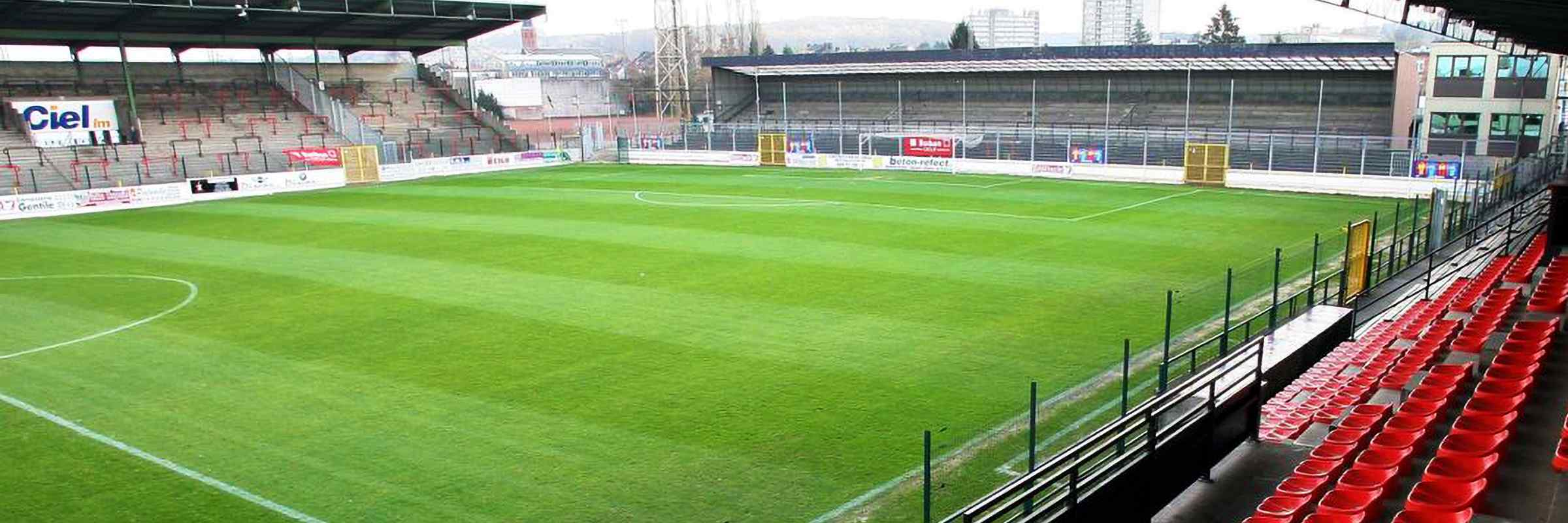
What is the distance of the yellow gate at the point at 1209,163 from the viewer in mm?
36125

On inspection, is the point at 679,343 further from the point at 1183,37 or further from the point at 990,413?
the point at 1183,37

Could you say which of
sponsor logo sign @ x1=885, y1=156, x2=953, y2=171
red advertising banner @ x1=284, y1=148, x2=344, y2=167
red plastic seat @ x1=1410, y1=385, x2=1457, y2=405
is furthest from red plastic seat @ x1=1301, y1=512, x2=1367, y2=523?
red advertising banner @ x1=284, y1=148, x2=344, y2=167

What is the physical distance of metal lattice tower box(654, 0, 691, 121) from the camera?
79.3m

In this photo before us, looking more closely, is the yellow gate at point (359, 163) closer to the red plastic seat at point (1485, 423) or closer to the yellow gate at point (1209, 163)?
the yellow gate at point (1209, 163)

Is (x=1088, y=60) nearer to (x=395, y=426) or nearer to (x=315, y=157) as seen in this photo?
(x=315, y=157)

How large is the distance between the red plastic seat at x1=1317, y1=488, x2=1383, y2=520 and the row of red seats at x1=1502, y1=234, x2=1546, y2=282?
422 inches

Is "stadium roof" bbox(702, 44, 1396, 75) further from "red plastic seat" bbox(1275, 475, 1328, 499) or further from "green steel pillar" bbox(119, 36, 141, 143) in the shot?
"red plastic seat" bbox(1275, 475, 1328, 499)

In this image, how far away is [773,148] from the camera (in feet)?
163

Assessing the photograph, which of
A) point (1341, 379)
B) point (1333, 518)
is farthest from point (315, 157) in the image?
point (1333, 518)

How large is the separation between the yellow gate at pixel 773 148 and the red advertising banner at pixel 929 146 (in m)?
6.34

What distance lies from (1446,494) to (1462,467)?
705mm

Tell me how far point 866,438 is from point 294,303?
12445 mm

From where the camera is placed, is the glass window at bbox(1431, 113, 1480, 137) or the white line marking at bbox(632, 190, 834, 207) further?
the glass window at bbox(1431, 113, 1480, 137)

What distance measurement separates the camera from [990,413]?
1148cm
